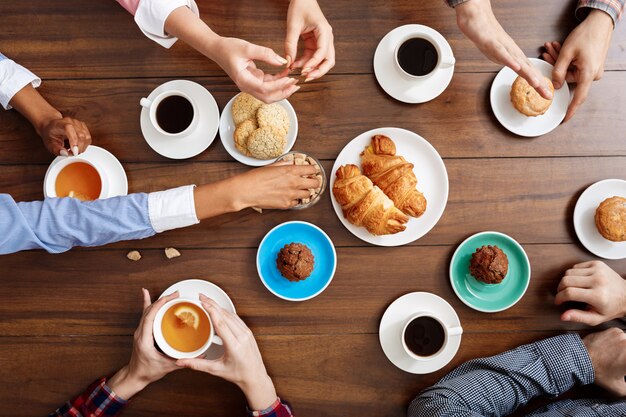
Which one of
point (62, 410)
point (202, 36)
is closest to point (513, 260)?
point (202, 36)

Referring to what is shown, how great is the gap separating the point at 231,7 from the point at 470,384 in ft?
4.48

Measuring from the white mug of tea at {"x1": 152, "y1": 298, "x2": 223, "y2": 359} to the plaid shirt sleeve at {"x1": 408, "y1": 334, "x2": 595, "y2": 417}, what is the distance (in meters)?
0.65

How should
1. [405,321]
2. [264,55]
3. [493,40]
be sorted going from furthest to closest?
[405,321]
[493,40]
[264,55]

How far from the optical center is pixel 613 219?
4.82 ft

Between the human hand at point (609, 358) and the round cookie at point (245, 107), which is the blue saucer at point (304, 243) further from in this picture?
the human hand at point (609, 358)

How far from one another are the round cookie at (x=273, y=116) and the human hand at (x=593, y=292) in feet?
3.16

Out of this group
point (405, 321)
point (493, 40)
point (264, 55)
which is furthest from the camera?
point (405, 321)

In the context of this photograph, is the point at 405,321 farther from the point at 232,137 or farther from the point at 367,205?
the point at 232,137

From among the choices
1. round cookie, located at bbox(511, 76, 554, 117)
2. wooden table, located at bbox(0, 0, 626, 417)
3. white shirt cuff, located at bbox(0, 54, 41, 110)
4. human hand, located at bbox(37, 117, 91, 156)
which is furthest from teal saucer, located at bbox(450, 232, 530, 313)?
white shirt cuff, located at bbox(0, 54, 41, 110)

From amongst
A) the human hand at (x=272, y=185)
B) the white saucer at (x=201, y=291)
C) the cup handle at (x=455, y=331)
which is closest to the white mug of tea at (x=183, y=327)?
the white saucer at (x=201, y=291)

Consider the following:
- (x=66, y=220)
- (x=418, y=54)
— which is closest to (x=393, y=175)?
(x=418, y=54)

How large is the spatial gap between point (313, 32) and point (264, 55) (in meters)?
0.23

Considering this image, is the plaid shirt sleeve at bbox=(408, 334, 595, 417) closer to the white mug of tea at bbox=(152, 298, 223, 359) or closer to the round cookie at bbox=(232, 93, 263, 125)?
the white mug of tea at bbox=(152, 298, 223, 359)

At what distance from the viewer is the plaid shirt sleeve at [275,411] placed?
4.83 ft
